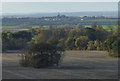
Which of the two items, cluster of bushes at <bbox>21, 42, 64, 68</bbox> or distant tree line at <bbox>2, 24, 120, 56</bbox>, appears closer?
cluster of bushes at <bbox>21, 42, 64, 68</bbox>

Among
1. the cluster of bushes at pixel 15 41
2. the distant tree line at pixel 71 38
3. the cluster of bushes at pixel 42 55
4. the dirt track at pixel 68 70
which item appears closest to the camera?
the dirt track at pixel 68 70

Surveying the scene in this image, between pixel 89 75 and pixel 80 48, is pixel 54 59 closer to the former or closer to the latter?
pixel 89 75

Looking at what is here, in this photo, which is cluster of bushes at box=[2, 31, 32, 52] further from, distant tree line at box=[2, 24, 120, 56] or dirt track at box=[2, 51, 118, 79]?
dirt track at box=[2, 51, 118, 79]

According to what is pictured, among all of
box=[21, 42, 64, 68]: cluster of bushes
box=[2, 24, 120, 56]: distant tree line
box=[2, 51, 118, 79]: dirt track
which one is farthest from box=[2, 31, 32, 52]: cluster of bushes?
box=[21, 42, 64, 68]: cluster of bushes

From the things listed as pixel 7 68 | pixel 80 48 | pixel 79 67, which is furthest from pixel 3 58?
pixel 80 48

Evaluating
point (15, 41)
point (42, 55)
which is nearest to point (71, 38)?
point (15, 41)

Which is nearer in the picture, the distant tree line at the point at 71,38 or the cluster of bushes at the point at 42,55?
the cluster of bushes at the point at 42,55

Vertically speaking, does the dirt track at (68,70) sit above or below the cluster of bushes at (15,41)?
below

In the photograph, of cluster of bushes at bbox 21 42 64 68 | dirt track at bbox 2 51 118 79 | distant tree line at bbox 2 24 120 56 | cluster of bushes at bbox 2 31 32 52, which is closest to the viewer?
dirt track at bbox 2 51 118 79

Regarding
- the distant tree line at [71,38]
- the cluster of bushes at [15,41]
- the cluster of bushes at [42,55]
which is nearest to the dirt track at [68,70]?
the cluster of bushes at [42,55]

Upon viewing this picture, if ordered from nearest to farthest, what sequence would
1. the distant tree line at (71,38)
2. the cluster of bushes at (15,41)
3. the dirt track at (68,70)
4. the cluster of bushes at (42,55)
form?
1. the dirt track at (68,70)
2. the cluster of bushes at (42,55)
3. the cluster of bushes at (15,41)
4. the distant tree line at (71,38)

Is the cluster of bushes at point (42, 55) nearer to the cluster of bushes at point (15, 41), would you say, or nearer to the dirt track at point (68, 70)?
the dirt track at point (68, 70)
